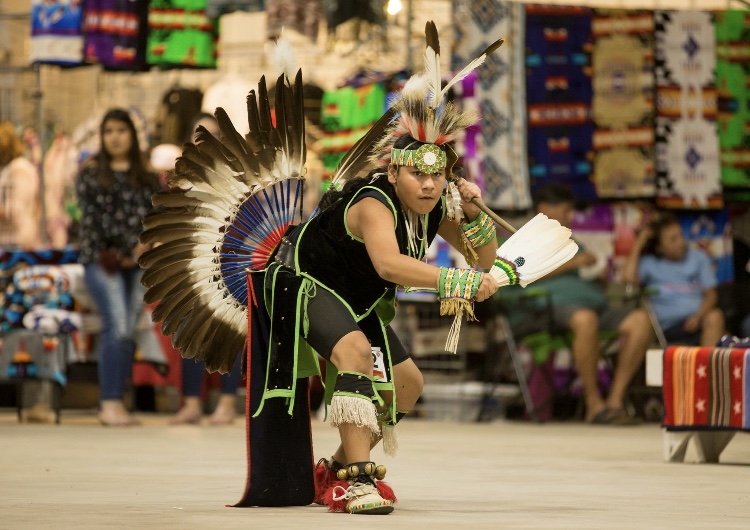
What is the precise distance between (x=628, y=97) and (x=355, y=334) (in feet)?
18.7

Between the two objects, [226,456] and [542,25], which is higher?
[542,25]

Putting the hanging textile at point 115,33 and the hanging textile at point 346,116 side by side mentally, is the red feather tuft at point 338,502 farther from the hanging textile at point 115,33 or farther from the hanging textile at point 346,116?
the hanging textile at point 115,33

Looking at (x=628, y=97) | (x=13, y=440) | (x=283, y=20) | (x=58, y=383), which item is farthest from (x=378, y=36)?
(x=13, y=440)

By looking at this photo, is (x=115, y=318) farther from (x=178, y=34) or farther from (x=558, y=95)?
(x=558, y=95)

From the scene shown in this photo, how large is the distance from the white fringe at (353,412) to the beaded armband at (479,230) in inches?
23.5

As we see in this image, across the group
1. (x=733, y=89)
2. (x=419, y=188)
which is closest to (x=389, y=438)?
(x=419, y=188)

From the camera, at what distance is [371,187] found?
14.1 ft

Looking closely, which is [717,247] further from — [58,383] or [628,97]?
[58,383]

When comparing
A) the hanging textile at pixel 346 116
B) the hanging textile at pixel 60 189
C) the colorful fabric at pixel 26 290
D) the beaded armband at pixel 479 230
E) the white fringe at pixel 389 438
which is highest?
the hanging textile at pixel 346 116

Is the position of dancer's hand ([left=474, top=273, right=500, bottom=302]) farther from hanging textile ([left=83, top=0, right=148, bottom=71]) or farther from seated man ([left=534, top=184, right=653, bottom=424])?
hanging textile ([left=83, top=0, right=148, bottom=71])

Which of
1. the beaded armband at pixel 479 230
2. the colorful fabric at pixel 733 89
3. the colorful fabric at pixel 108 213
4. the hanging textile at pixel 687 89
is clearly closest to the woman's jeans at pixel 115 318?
the colorful fabric at pixel 108 213

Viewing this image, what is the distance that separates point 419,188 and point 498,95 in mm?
5195

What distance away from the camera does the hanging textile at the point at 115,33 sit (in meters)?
9.77

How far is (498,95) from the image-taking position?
9320 millimetres
